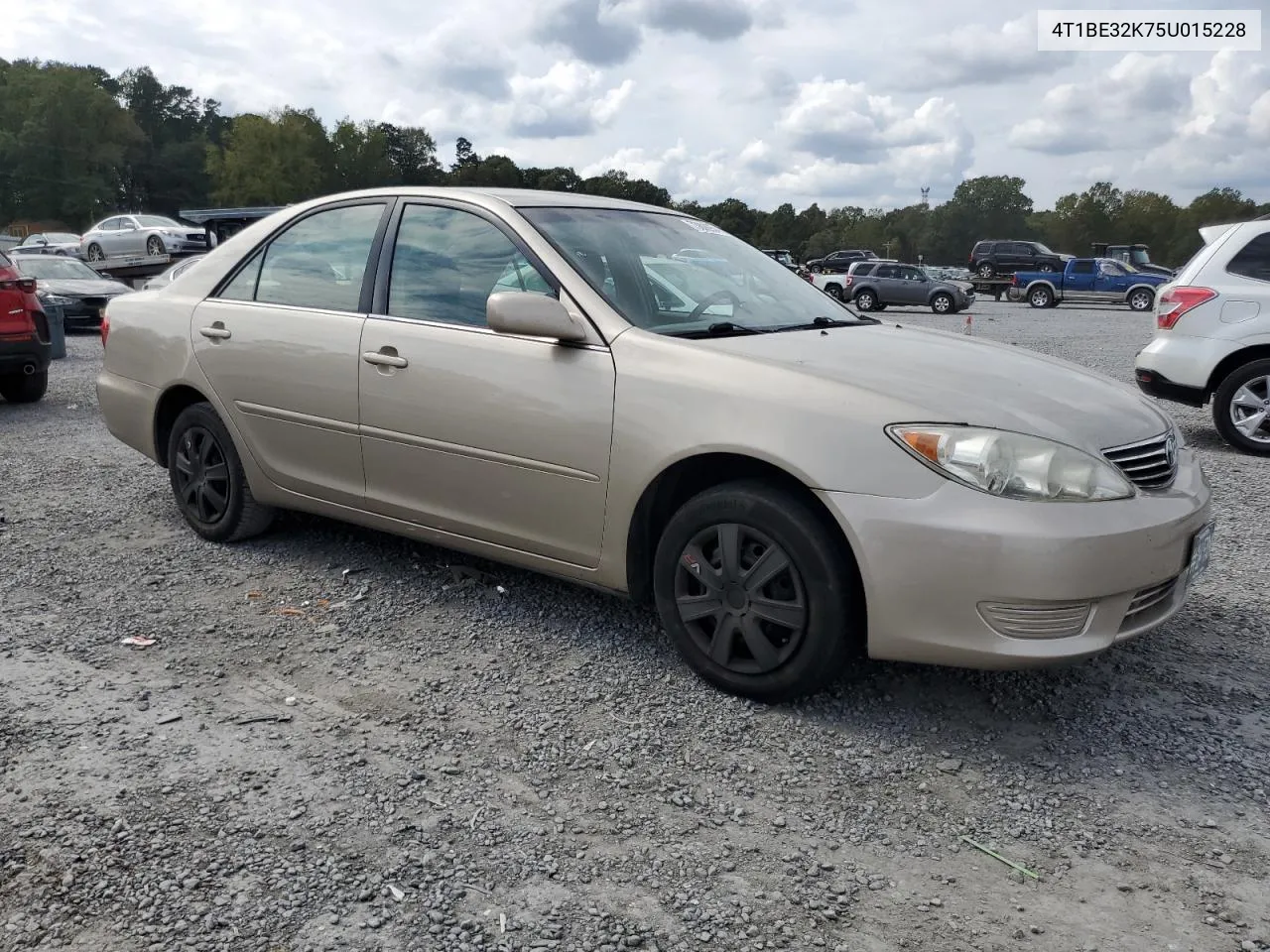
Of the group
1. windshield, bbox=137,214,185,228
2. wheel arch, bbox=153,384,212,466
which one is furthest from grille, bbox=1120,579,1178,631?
windshield, bbox=137,214,185,228

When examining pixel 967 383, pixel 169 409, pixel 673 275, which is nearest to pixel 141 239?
pixel 169 409

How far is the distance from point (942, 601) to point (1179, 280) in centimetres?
632

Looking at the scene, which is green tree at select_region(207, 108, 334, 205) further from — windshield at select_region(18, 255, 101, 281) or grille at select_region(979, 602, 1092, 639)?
grille at select_region(979, 602, 1092, 639)

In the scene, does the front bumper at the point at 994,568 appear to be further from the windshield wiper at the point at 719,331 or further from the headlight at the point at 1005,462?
the windshield wiper at the point at 719,331

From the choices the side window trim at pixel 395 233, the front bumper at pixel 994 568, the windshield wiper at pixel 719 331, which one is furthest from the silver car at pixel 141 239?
the front bumper at pixel 994 568

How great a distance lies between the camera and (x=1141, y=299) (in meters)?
32.2

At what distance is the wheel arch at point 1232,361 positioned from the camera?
25.3 feet

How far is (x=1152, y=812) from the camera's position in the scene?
279 cm

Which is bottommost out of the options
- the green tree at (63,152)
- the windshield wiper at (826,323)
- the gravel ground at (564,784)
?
the gravel ground at (564,784)

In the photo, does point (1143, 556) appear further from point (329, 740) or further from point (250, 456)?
point (250, 456)

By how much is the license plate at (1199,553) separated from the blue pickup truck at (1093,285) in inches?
1267

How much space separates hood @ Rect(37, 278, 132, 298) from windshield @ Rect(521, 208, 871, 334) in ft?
49.8

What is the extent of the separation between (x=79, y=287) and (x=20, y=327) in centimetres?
916

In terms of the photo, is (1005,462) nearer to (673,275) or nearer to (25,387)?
(673,275)
